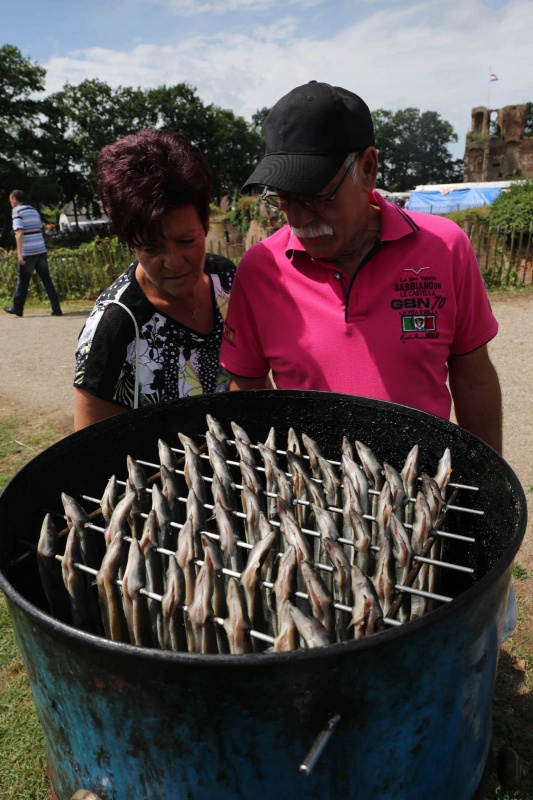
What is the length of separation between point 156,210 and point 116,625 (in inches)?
59.7

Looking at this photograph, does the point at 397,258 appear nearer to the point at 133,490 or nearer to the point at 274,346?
the point at 274,346

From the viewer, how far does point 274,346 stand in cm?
230

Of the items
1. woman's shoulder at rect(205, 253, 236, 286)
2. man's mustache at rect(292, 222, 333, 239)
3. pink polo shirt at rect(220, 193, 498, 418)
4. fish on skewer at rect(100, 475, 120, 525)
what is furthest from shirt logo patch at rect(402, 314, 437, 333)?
fish on skewer at rect(100, 475, 120, 525)

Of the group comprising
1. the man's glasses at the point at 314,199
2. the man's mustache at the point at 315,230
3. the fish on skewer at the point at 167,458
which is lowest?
the fish on skewer at the point at 167,458

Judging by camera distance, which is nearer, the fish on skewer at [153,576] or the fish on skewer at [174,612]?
the fish on skewer at [174,612]

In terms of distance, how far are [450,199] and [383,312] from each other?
40.0m

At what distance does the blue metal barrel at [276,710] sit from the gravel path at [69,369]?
2.65 metres

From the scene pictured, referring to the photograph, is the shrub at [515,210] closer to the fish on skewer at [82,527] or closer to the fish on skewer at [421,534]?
the fish on skewer at [421,534]

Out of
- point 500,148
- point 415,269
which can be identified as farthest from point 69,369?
point 500,148

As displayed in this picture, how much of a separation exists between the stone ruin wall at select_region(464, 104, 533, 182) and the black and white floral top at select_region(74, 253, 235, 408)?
175 ft

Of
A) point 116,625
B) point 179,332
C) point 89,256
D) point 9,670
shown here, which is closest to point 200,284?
point 179,332

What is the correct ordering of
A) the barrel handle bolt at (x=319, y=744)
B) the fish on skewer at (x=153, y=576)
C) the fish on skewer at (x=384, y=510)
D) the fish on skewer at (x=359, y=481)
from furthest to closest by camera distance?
1. the fish on skewer at (x=359, y=481)
2. the fish on skewer at (x=384, y=510)
3. the fish on skewer at (x=153, y=576)
4. the barrel handle bolt at (x=319, y=744)

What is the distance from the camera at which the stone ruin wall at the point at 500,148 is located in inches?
1922

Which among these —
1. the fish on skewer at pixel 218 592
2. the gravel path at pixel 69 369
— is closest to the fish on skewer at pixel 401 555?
the fish on skewer at pixel 218 592
